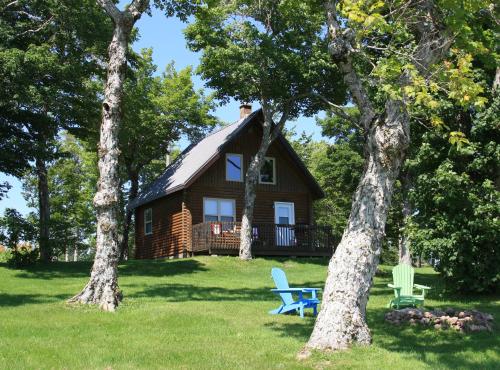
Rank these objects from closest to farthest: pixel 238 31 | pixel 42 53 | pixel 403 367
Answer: pixel 403 367 < pixel 42 53 < pixel 238 31

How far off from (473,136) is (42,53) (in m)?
14.3

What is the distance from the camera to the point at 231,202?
29.1 m

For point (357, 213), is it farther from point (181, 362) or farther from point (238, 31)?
point (238, 31)

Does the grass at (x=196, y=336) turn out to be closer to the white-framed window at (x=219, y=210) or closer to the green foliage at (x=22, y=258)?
the green foliage at (x=22, y=258)

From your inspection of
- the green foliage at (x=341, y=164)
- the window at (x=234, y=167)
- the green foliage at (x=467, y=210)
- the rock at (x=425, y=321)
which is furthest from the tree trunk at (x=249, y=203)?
the rock at (x=425, y=321)

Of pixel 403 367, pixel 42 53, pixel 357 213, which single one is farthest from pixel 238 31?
pixel 403 367

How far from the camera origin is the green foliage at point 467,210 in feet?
45.8

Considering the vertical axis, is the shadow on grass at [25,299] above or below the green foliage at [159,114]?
below

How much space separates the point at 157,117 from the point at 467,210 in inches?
973

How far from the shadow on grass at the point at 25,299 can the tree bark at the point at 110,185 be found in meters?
1.31

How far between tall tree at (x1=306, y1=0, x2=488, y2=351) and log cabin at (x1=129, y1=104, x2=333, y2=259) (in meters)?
18.3

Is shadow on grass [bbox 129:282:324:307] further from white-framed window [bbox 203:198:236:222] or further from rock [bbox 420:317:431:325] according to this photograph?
white-framed window [bbox 203:198:236:222]

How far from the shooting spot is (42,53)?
19984mm

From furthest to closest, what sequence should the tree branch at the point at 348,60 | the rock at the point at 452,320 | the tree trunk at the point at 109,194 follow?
the tree trunk at the point at 109,194, the rock at the point at 452,320, the tree branch at the point at 348,60
